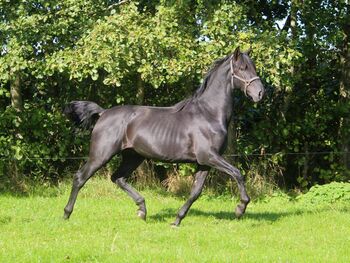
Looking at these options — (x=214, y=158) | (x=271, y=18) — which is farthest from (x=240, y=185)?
(x=271, y=18)

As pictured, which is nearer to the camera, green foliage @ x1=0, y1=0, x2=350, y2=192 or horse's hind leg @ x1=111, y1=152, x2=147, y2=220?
horse's hind leg @ x1=111, y1=152, x2=147, y2=220

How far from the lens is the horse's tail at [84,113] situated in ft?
29.8

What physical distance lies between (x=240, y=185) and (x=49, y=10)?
19.4 feet

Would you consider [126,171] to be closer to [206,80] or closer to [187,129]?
[187,129]

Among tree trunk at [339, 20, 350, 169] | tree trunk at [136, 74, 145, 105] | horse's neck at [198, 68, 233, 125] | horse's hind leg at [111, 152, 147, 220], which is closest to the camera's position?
horse's neck at [198, 68, 233, 125]

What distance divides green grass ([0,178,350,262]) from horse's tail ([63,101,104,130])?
59.7 inches

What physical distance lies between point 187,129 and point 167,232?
1615mm

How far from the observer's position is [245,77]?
320 inches

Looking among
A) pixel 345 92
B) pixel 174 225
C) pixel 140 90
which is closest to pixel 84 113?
pixel 174 225

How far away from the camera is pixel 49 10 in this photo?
11.5m

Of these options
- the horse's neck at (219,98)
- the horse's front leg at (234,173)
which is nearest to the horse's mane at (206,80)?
the horse's neck at (219,98)

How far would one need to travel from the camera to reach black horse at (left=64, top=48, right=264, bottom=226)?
816 centimetres

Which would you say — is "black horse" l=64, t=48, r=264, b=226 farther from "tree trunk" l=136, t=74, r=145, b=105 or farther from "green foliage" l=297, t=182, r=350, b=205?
"tree trunk" l=136, t=74, r=145, b=105

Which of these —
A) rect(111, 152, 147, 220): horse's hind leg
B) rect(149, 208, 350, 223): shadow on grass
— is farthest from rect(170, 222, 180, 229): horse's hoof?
rect(111, 152, 147, 220): horse's hind leg
